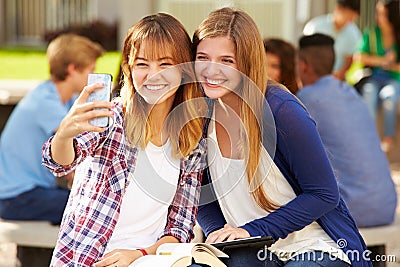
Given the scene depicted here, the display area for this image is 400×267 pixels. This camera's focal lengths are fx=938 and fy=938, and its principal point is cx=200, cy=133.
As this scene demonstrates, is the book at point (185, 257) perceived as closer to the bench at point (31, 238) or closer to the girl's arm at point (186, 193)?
the girl's arm at point (186, 193)

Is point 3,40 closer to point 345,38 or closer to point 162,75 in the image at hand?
point 345,38

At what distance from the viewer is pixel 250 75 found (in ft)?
10.6

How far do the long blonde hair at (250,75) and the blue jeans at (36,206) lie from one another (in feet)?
5.71

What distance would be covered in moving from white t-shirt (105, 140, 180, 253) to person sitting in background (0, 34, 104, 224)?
62.5 inches

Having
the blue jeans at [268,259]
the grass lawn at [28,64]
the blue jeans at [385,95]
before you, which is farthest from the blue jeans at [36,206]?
the grass lawn at [28,64]

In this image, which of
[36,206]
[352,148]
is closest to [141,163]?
[36,206]

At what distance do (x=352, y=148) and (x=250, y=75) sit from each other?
1726mm

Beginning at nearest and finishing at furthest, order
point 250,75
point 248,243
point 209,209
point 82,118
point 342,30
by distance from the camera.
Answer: point 82,118
point 248,243
point 250,75
point 209,209
point 342,30

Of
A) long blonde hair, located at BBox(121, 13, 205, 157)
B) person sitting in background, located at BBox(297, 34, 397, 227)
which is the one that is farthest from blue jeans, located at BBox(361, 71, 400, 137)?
long blonde hair, located at BBox(121, 13, 205, 157)

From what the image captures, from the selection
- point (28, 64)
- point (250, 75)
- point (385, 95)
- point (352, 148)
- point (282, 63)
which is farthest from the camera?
point (28, 64)

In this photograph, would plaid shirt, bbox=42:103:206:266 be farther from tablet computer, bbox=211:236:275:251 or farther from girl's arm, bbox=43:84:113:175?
tablet computer, bbox=211:236:275:251

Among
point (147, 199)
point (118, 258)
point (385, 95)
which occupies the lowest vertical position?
point (385, 95)

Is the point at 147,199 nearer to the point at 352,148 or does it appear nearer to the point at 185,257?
the point at 185,257

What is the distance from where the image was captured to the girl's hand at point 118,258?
316 cm
